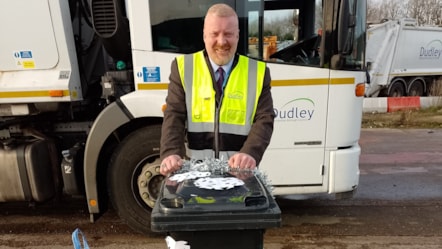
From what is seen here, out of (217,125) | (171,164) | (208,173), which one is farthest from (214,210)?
(217,125)

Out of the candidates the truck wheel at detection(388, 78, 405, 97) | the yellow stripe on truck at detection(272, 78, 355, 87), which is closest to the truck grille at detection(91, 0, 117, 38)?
the yellow stripe on truck at detection(272, 78, 355, 87)

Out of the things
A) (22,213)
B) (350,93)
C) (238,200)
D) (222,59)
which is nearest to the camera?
(238,200)

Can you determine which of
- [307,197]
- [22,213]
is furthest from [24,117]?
[307,197]

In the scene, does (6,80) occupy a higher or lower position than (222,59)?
lower

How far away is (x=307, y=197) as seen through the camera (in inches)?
194

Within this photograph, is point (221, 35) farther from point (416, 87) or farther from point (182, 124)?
point (416, 87)

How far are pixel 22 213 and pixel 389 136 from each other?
765 cm

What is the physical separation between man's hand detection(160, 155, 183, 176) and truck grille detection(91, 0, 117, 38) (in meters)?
1.96

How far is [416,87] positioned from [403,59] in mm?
1544

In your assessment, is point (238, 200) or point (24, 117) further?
point (24, 117)

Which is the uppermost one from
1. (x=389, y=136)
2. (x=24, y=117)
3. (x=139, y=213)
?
(x=24, y=117)

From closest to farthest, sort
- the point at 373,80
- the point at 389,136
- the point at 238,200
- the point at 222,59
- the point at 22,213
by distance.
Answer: the point at 238,200 → the point at 222,59 → the point at 22,213 → the point at 389,136 → the point at 373,80

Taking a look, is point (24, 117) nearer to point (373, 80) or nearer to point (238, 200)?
point (238, 200)

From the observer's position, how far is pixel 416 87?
14594 millimetres
